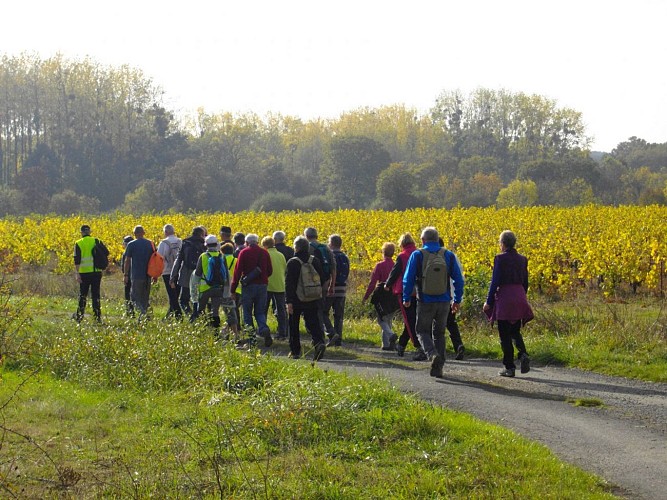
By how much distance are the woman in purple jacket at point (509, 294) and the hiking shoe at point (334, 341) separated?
4.08m

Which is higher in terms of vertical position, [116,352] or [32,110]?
[32,110]

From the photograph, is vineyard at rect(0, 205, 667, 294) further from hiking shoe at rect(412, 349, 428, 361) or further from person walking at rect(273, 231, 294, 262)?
hiking shoe at rect(412, 349, 428, 361)

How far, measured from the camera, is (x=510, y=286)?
12055 millimetres

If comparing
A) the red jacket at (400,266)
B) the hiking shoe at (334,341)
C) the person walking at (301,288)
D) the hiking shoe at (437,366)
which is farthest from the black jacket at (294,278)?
the hiking shoe at (437,366)

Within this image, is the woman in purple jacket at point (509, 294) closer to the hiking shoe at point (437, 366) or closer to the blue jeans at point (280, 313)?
the hiking shoe at point (437, 366)

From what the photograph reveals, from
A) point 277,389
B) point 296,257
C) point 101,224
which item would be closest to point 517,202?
point 101,224

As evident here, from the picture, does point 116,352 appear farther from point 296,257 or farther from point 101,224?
point 101,224

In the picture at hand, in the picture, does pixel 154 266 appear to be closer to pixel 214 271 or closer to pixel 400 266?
pixel 214 271

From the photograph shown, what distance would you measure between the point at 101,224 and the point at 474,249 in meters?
23.5

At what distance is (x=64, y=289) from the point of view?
26.3 metres

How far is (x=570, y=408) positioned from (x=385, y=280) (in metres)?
5.29

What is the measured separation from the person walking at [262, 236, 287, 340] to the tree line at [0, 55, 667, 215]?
50.1 meters

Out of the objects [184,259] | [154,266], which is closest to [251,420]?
[184,259]

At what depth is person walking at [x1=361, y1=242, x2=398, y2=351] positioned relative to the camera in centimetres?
1502
